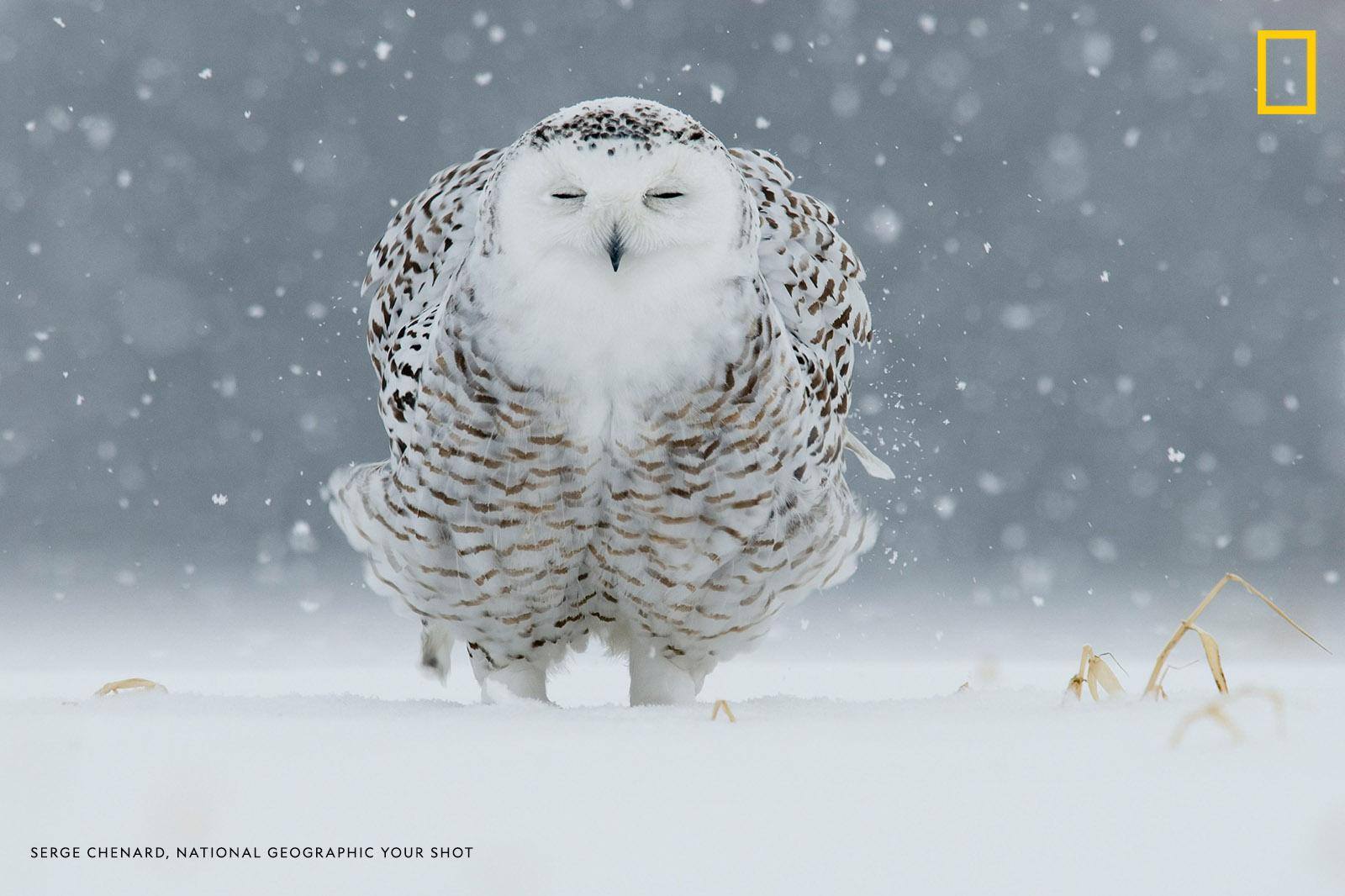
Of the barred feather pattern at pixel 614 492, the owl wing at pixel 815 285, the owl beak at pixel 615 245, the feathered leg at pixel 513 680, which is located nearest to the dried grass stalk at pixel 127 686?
the barred feather pattern at pixel 614 492

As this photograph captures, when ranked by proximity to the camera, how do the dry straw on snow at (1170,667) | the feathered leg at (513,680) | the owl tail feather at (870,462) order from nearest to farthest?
the dry straw on snow at (1170,667), the feathered leg at (513,680), the owl tail feather at (870,462)

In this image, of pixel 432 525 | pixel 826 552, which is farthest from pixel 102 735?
pixel 826 552

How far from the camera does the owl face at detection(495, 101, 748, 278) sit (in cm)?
168

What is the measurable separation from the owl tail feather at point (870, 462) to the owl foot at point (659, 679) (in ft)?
2.19

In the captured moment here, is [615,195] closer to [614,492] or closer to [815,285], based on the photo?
[614,492]

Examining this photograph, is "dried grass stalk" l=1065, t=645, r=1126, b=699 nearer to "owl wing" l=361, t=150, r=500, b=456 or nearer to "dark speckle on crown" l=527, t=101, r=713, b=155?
"dark speckle on crown" l=527, t=101, r=713, b=155

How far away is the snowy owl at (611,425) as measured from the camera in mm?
1741

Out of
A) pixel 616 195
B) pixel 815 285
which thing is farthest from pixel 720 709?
pixel 815 285

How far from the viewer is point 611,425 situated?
1.84 metres

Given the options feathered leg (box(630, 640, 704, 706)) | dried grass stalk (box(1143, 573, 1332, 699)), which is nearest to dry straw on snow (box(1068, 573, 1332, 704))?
dried grass stalk (box(1143, 573, 1332, 699))

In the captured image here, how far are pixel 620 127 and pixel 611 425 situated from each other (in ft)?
1.31

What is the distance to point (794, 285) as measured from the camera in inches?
87.8

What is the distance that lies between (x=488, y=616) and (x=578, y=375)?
457 mm

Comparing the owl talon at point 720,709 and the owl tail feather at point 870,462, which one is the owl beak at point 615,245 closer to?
the owl talon at point 720,709
